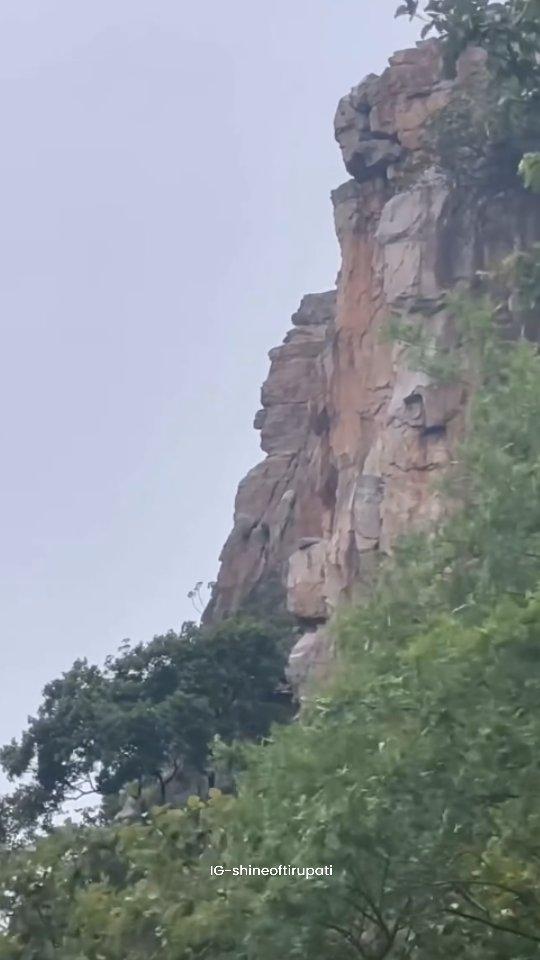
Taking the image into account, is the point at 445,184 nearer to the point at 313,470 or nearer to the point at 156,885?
the point at 313,470

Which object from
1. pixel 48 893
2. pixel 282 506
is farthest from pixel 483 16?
pixel 282 506

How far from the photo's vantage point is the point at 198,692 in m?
41.7

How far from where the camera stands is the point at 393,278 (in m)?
36.0

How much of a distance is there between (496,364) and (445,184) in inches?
752

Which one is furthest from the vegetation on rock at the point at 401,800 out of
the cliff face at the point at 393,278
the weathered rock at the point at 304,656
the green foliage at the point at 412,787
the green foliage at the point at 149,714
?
the green foliage at the point at 149,714

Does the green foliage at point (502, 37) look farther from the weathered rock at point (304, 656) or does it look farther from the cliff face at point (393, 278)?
the weathered rock at point (304, 656)

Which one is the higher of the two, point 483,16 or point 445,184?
point 445,184

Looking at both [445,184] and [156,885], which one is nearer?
[156,885]

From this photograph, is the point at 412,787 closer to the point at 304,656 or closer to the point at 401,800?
the point at 401,800

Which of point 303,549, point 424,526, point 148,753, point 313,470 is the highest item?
point 313,470

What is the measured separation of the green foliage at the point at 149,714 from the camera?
40.0 m

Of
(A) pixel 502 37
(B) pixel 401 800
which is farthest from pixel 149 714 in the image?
(B) pixel 401 800

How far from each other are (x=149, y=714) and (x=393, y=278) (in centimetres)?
1066

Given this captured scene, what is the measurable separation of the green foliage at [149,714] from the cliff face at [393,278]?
336cm
